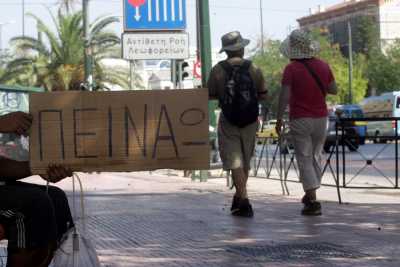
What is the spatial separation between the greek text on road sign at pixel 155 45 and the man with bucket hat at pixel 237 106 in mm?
5506

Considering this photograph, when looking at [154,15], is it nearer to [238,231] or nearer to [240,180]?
[240,180]

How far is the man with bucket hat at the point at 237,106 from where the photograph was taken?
8586mm

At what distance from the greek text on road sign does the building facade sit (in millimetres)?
66897

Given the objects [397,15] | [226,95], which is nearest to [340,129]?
[226,95]

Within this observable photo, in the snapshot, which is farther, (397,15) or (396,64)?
(397,15)

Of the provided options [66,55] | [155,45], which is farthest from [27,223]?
[66,55]

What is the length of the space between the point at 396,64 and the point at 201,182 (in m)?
58.3

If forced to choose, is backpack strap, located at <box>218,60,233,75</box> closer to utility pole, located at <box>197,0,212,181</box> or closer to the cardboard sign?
the cardboard sign

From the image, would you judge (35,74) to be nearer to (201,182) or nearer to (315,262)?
(201,182)

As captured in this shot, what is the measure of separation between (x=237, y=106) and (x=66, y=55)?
101 ft

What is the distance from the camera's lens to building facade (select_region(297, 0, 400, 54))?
3204 inches

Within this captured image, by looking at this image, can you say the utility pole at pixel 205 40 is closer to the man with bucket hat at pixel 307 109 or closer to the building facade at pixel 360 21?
the man with bucket hat at pixel 307 109

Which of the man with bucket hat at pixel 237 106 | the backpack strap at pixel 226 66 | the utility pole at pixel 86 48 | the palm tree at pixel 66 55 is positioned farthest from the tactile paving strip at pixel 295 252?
the palm tree at pixel 66 55

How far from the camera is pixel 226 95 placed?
8609 millimetres
